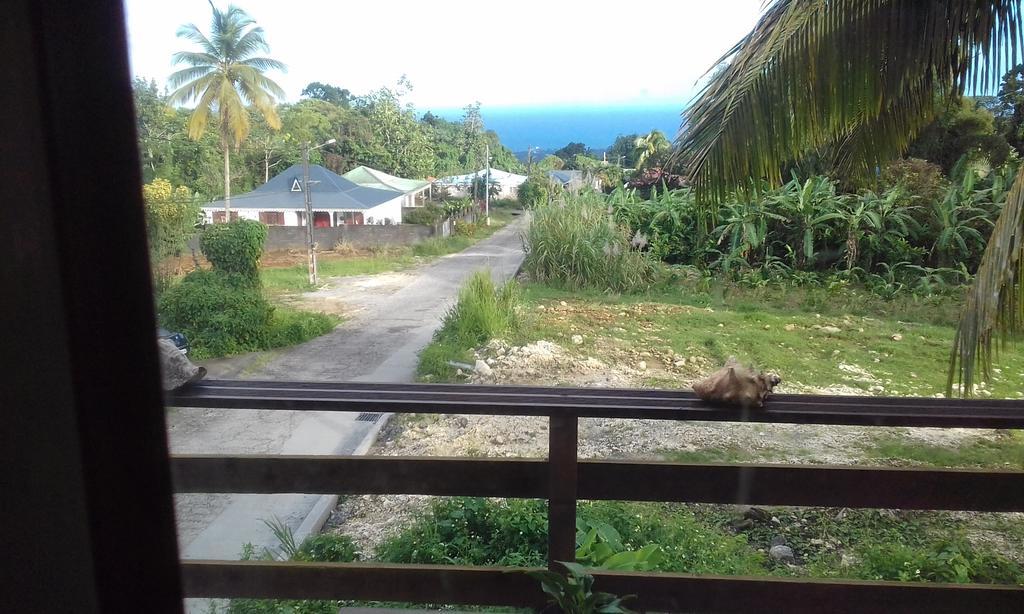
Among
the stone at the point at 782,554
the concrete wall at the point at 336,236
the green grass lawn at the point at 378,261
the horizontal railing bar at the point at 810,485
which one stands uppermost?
the concrete wall at the point at 336,236

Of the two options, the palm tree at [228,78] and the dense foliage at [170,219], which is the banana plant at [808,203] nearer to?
the palm tree at [228,78]

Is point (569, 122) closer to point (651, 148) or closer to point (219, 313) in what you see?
point (651, 148)

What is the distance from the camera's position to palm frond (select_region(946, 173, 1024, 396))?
1.75 m

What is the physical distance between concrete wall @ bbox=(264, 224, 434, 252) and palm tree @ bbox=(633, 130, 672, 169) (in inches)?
35.2

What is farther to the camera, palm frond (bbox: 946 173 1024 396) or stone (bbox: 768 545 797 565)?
stone (bbox: 768 545 797 565)

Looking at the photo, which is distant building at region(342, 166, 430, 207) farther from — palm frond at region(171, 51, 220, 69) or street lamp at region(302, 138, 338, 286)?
palm frond at region(171, 51, 220, 69)

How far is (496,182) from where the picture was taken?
2.91 meters

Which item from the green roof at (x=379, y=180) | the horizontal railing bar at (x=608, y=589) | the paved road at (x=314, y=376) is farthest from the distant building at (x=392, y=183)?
the horizontal railing bar at (x=608, y=589)

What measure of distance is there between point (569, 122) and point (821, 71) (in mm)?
774

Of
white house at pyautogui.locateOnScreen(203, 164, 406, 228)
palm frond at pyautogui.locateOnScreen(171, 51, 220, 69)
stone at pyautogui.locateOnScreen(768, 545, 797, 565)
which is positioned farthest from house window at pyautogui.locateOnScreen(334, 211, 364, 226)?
stone at pyautogui.locateOnScreen(768, 545, 797, 565)

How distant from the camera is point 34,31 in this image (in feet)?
2.82

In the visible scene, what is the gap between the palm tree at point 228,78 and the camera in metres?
1.86

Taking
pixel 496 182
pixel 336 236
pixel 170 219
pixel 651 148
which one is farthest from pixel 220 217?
pixel 651 148

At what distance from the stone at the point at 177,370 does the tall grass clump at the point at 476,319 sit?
1044 mm
